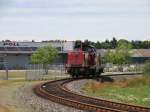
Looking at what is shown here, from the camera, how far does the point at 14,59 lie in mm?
119625

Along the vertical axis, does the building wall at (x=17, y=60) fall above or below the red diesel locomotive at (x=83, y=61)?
below

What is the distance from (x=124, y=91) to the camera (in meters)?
35.8

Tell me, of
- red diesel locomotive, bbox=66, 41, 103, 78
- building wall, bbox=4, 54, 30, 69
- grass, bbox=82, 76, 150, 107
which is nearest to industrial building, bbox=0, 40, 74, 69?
building wall, bbox=4, 54, 30, 69

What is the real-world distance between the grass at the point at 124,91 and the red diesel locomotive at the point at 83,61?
561 centimetres

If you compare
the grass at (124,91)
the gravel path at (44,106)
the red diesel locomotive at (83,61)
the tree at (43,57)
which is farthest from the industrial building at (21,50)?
the gravel path at (44,106)

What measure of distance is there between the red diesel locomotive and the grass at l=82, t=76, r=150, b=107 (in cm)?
561

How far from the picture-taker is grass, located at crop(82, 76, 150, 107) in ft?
94.2

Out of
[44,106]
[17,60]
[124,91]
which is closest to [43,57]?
[17,60]

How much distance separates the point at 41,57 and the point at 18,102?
65218 millimetres

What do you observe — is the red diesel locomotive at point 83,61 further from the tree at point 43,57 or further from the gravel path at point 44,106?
the tree at point 43,57

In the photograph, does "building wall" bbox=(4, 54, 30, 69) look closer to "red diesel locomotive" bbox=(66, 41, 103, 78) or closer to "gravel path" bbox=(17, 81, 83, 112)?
"red diesel locomotive" bbox=(66, 41, 103, 78)

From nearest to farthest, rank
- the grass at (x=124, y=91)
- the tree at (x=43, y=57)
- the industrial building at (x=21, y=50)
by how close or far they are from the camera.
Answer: the grass at (x=124, y=91)
the tree at (x=43, y=57)
the industrial building at (x=21, y=50)

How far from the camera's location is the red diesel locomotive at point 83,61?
1929 inches

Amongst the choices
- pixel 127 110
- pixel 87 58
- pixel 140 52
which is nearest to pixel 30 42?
pixel 140 52
